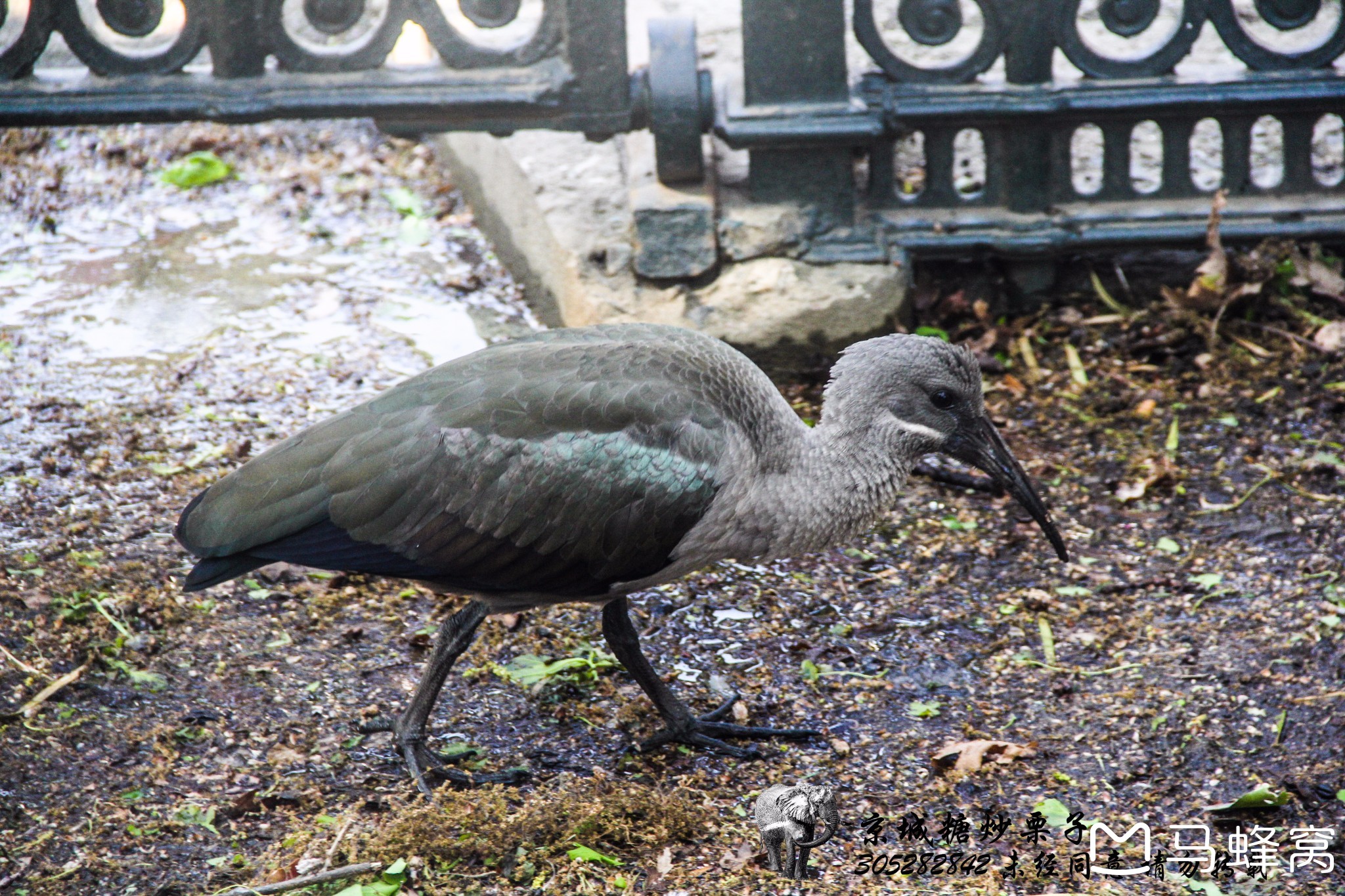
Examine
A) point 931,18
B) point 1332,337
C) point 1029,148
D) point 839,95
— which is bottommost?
point 1332,337

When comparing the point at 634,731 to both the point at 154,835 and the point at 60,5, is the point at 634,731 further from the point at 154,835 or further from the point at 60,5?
the point at 60,5

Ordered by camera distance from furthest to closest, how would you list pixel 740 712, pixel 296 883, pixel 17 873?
pixel 740 712 < pixel 17 873 < pixel 296 883

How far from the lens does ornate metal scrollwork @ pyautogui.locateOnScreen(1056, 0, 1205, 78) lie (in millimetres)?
5320

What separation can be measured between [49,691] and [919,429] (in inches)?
102

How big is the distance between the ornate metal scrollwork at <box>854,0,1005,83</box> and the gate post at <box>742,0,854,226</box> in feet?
0.40

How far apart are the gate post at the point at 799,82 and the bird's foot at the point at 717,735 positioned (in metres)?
2.36

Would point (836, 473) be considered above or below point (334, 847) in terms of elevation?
above

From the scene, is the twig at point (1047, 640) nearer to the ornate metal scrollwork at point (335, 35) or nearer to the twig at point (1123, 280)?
the twig at point (1123, 280)

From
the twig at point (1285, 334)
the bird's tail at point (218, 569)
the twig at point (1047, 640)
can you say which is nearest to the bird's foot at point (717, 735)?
the twig at point (1047, 640)

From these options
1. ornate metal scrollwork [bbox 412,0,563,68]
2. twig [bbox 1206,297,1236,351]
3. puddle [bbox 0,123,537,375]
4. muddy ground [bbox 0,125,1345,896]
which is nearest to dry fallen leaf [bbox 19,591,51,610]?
muddy ground [bbox 0,125,1345,896]

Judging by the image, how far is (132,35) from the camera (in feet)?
16.6

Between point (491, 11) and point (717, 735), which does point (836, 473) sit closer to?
point (717, 735)

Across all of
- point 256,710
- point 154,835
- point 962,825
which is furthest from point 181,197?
point 962,825

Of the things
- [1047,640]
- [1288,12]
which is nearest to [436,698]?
[1047,640]
